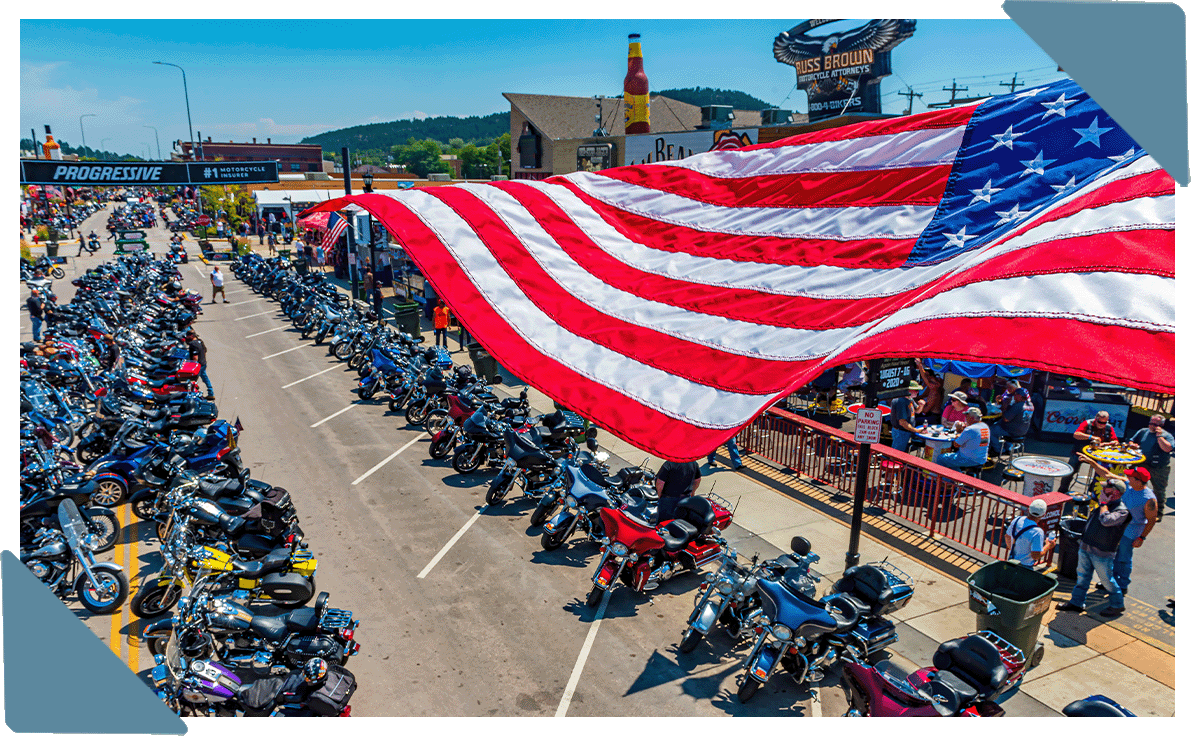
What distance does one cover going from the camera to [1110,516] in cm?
859

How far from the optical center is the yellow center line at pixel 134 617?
26.4 ft

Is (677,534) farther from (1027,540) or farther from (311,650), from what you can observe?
(311,650)

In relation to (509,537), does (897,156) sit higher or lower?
higher

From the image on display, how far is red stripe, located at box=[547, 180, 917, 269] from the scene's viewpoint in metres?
5.64

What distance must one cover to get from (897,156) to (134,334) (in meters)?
21.3

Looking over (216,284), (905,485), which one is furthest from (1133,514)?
(216,284)

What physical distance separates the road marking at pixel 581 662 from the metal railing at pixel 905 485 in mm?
3936

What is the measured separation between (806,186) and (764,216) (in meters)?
0.45

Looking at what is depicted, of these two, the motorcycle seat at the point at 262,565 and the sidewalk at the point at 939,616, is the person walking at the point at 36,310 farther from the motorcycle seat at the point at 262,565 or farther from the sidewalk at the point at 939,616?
the sidewalk at the point at 939,616

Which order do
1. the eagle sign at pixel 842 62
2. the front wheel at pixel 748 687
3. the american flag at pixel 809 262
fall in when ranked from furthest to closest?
1. the eagle sign at pixel 842 62
2. the front wheel at pixel 748 687
3. the american flag at pixel 809 262

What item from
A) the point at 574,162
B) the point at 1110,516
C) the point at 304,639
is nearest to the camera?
the point at 304,639

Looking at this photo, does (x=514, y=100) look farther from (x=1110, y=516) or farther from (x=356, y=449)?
(x=1110, y=516)

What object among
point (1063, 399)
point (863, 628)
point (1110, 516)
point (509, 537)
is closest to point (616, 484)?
point (509, 537)

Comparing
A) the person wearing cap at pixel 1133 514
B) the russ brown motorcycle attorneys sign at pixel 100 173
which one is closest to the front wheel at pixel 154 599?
the person wearing cap at pixel 1133 514
